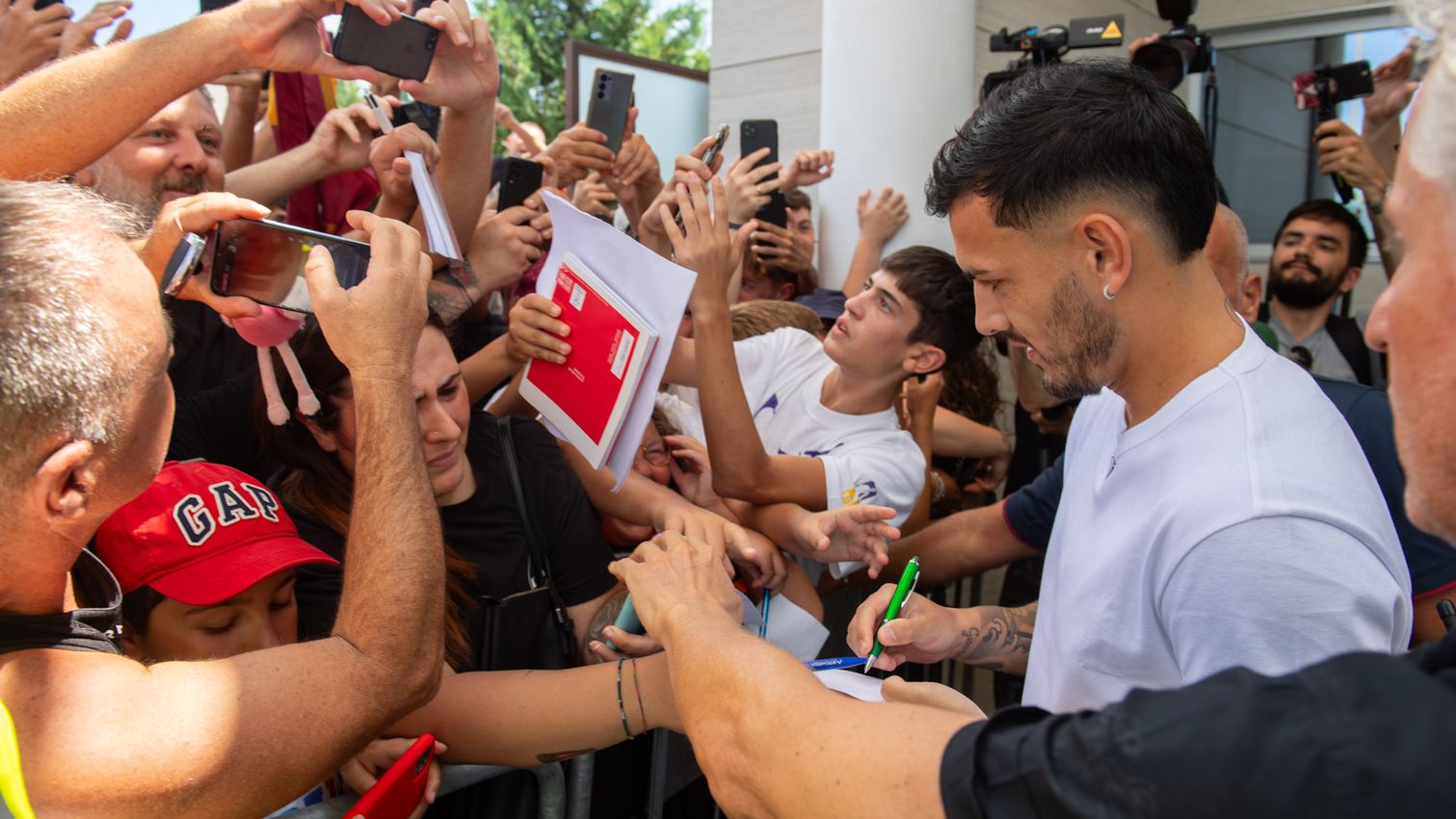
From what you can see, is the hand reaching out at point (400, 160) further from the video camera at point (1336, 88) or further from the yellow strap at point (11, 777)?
the video camera at point (1336, 88)

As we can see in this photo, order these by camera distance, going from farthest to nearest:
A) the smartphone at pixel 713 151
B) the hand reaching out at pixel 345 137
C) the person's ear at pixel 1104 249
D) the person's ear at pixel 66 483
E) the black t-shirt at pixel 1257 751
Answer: the hand reaching out at pixel 345 137
the smartphone at pixel 713 151
the person's ear at pixel 1104 249
the person's ear at pixel 66 483
the black t-shirt at pixel 1257 751

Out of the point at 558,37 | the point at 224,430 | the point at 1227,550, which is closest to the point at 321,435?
the point at 224,430

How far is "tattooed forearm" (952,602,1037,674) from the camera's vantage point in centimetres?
190

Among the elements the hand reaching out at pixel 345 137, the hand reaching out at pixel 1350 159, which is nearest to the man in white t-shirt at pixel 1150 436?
the hand reaching out at pixel 345 137

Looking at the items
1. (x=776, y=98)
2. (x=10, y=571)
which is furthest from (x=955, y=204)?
(x=776, y=98)

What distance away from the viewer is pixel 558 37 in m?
20.5

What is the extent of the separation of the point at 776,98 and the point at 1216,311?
393 centimetres

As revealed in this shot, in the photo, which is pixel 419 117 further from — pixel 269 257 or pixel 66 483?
pixel 66 483

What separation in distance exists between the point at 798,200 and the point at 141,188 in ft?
8.69

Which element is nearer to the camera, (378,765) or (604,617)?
(378,765)

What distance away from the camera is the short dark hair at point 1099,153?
1.52 meters

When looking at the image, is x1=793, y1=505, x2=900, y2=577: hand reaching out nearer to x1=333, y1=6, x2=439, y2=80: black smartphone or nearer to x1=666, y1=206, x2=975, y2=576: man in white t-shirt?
x1=666, y1=206, x2=975, y2=576: man in white t-shirt

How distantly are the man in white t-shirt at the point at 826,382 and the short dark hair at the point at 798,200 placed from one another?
133 centimetres

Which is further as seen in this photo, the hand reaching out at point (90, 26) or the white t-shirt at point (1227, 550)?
the hand reaching out at point (90, 26)
